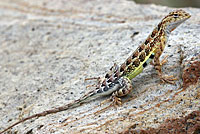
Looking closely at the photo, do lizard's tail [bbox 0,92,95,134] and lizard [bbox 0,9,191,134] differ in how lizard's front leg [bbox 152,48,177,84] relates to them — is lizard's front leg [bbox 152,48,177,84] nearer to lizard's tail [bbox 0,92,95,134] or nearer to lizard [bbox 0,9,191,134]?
lizard [bbox 0,9,191,134]

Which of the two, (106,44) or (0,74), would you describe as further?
(0,74)

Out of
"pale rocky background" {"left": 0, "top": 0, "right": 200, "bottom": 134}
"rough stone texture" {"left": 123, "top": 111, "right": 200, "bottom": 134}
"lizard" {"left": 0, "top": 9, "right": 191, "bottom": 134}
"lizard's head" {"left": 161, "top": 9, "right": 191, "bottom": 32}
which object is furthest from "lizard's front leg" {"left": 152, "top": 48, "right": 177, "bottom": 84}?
"rough stone texture" {"left": 123, "top": 111, "right": 200, "bottom": 134}

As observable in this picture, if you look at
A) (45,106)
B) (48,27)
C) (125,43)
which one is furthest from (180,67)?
(48,27)

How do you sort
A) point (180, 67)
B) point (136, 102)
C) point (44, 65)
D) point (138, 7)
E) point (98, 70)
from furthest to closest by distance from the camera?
1. point (138, 7)
2. point (44, 65)
3. point (98, 70)
4. point (180, 67)
5. point (136, 102)

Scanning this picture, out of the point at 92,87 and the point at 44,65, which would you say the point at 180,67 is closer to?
the point at 92,87

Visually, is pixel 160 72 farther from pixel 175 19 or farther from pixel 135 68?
pixel 175 19

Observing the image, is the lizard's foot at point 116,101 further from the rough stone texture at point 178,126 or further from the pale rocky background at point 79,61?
the rough stone texture at point 178,126

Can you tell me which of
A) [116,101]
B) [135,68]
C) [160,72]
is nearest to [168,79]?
[160,72]
